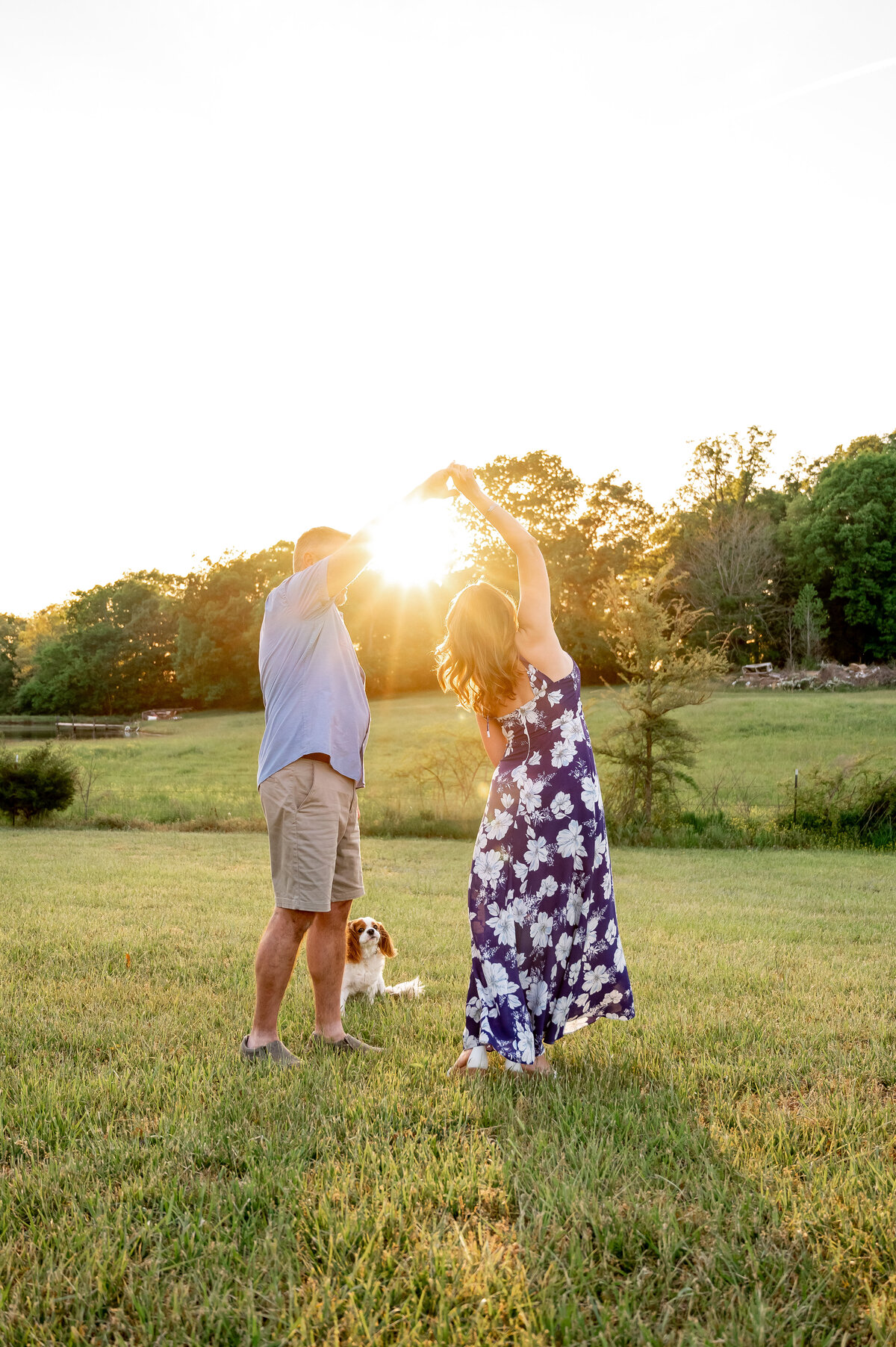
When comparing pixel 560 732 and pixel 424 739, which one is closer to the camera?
pixel 560 732

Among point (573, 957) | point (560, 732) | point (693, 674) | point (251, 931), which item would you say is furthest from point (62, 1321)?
point (693, 674)

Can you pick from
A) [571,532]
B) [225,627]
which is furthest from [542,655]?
[225,627]

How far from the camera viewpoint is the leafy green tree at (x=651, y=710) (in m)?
13.7

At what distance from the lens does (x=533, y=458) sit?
149ft

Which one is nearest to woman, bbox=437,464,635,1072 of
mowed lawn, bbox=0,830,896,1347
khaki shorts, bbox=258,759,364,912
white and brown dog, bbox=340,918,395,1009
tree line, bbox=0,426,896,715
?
mowed lawn, bbox=0,830,896,1347

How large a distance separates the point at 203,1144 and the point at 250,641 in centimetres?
5078

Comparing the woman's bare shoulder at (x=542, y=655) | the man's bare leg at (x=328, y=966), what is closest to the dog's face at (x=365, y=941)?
the man's bare leg at (x=328, y=966)

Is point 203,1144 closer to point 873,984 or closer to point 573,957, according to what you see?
point 573,957

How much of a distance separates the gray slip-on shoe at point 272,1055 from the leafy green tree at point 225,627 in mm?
50404

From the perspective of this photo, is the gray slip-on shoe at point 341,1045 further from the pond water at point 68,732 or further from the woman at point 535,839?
the pond water at point 68,732

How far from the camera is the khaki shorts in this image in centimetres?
373

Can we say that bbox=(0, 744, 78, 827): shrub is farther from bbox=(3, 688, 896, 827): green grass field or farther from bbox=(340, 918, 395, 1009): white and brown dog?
bbox=(340, 918, 395, 1009): white and brown dog

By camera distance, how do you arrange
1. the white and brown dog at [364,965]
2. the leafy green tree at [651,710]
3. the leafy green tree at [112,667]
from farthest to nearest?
the leafy green tree at [112,667] < the leafy green tree at [651,710] < the white and brown dog at [364,965]

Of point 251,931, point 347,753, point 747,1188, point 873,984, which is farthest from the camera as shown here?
point 251,931
